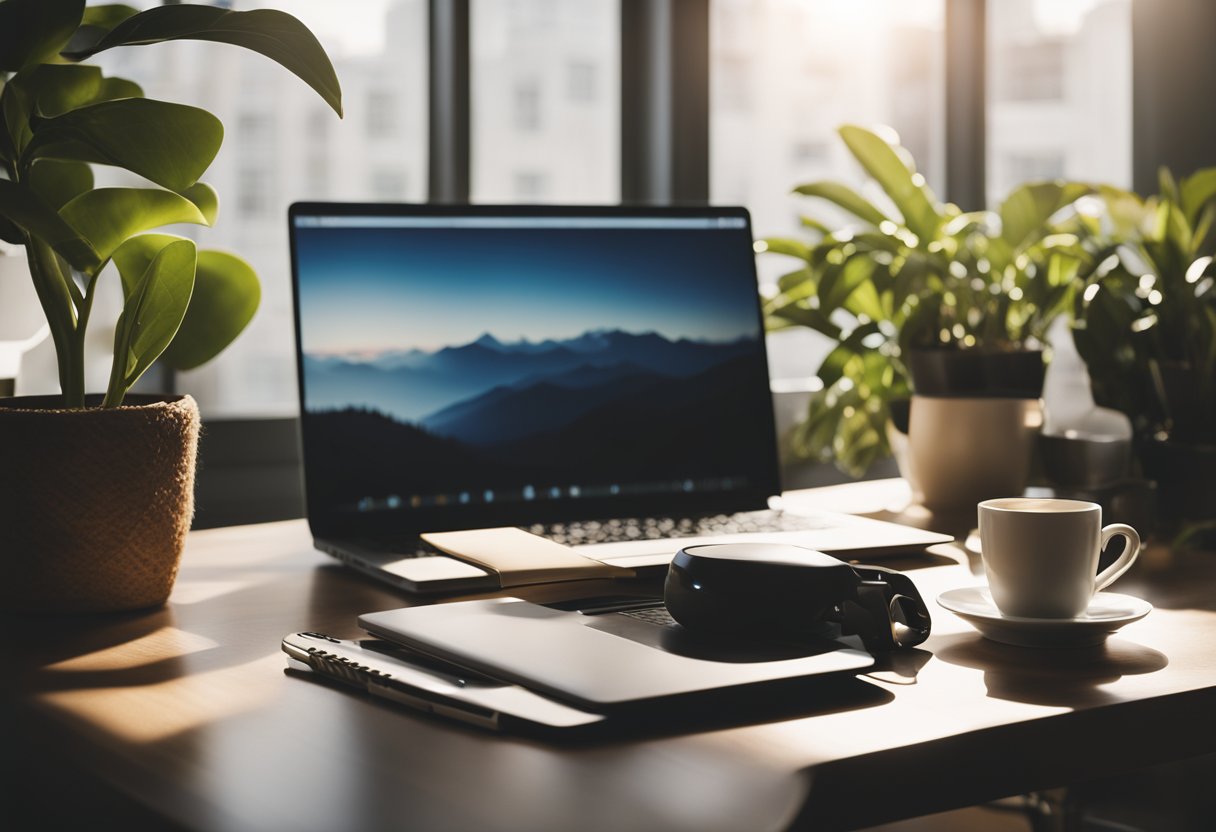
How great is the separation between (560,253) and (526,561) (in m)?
0.37

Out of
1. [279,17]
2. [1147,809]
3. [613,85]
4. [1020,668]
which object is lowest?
[1147,809]

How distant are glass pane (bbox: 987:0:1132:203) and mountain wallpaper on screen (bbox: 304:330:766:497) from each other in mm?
1287

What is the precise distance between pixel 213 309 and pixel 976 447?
737 millimetres

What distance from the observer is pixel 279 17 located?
2.31 ft

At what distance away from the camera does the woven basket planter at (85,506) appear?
2.38ft

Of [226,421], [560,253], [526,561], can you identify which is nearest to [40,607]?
[526,561]

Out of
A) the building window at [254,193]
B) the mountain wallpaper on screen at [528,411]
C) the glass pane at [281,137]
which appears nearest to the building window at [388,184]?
the glass pane at [281,137]

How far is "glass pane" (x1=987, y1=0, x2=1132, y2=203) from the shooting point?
2209 millimetres

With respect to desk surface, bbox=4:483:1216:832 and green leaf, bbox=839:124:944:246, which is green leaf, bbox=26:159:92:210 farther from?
green leaf, bbox=839:124:944:246

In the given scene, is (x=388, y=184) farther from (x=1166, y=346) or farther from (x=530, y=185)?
(x=1166, y=346)

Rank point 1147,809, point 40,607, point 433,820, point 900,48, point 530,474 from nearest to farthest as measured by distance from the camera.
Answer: point 433,820, point 40,607, point 530,474, point 1147,809, point 900,48

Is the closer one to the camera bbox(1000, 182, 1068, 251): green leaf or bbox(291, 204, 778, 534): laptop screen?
bbox(291, 204, 778, 534): laptop screen

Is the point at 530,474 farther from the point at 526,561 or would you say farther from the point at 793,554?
the point at 793,554

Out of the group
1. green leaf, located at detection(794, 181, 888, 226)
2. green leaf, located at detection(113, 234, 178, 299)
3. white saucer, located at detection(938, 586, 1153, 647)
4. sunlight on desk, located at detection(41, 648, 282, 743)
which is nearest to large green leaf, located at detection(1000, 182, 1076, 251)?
green leaf, located at detection(794, 181, 888, 226)
